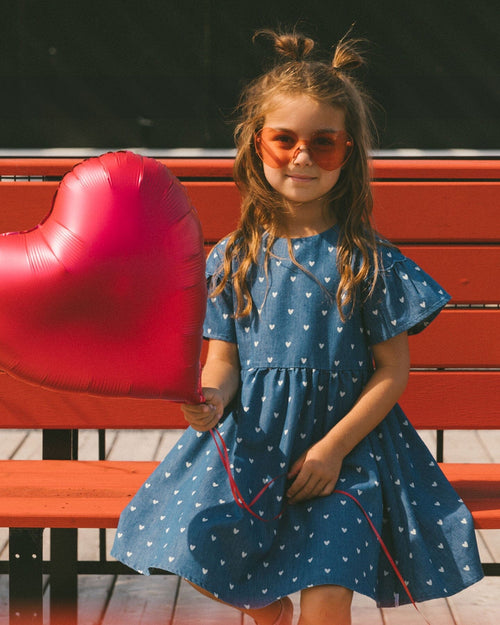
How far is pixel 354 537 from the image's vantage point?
191cm

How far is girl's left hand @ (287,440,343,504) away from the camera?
197 centimetres

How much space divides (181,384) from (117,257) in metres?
0.26

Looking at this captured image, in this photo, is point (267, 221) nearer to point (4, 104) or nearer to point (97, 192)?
point (97, 192)

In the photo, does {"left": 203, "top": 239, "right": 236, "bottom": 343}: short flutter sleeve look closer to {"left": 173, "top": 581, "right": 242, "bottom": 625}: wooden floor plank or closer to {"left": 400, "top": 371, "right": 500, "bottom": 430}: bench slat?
{"left": 400, "top": 371, "right": 500, "bottom": 430}: bench slat

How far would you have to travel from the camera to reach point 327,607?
6.10 feet

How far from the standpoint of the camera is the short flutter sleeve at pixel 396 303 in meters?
2.06

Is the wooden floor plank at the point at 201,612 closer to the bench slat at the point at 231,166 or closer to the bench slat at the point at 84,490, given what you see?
the bench slat at the point at 84,490

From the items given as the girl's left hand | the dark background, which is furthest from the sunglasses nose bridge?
the dark background

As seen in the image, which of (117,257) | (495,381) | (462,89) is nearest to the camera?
(117,257)

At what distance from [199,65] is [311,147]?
27.4 ft

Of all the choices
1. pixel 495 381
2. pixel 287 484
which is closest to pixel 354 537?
pixel 287 484

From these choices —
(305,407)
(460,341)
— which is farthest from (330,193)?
(460,341)

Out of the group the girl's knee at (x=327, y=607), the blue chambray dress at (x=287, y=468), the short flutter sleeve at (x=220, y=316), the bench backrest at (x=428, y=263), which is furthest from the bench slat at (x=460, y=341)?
the girl's knee at (x=327, y=607)

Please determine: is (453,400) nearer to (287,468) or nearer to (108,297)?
(287,468)
